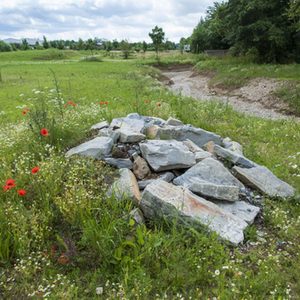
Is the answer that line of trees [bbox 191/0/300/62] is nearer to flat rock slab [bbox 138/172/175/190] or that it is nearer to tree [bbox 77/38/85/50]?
flat rock slab [bbox 138/172/175/190]

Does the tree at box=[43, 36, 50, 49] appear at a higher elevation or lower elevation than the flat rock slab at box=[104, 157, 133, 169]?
lower

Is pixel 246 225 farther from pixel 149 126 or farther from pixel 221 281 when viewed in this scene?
pixel 149 126

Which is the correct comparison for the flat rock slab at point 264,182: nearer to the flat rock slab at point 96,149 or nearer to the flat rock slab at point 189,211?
the flat rock slab at point 189,211

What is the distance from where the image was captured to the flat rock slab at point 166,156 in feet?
14.7

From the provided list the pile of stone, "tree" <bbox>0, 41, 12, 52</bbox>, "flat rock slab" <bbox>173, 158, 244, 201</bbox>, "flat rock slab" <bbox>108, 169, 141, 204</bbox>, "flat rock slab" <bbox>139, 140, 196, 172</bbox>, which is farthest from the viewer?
"tree" <bbox>0, 41, 12, 52</bbox>

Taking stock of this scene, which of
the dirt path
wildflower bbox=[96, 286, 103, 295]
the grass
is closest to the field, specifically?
wildflower bbox=[96, 286, 103, 295]

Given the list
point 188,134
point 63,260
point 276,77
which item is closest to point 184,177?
point 188,134

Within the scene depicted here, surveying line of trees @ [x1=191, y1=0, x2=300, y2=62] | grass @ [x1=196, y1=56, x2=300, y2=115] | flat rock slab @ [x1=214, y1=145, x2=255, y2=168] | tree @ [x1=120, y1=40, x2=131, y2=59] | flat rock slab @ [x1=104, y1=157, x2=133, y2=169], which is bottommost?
tree @ [x1=120, y1=40, x2=131, y2=59]

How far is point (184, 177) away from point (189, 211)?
86 cm

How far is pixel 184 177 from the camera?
4312 mm

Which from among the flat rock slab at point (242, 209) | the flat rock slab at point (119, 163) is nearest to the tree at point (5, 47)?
the flat rock slab at point (119, 163)

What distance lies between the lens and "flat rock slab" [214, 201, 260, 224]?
3.84m

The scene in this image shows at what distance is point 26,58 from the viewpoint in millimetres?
52031

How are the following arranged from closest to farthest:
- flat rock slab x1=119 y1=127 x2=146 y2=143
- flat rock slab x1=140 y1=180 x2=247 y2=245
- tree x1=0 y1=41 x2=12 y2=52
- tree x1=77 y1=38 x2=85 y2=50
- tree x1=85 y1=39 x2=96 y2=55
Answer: flat rock slab x1=140 y1=180 x2=247 y2=245 → flat rock slab x1=119 y1=127 x2=146 y2=143 → tree x1=0 y1=41 x2=12 y2=52 → tree x1=85 y1=39 x2=96 y2=55 → tree x1=77 y1=38 x2=85 y2=50
